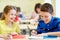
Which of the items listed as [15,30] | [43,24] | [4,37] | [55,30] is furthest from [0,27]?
[55,30]

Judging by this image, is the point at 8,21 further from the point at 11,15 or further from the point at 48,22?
the point at 48,22

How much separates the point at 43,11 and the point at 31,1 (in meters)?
3.83

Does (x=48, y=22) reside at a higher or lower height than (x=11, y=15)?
lower

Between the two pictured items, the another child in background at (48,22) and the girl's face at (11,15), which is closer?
the another child in background at (48,22)

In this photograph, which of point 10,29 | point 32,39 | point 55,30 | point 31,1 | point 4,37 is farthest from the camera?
point 31,1

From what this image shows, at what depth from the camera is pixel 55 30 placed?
7.04ft

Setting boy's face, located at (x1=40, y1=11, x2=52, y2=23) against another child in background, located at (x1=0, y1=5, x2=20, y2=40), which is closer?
boy's face, located at (x1=40, y1=11, x2=52, y2=23)

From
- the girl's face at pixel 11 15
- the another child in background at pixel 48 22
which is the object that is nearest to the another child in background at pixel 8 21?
the girl's face at pixel 11 15

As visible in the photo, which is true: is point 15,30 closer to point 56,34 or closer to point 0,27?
point 0,27

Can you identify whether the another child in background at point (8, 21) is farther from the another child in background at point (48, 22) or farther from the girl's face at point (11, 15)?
the another child in background at point (48, 22)

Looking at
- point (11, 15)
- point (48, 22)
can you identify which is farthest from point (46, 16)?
point (11, 15)

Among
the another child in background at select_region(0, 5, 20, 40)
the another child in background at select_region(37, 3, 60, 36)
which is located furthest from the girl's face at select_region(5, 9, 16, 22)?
the another child in background at select_region(37, 3, 60, 36)

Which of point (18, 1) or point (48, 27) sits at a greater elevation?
point (18, 1)

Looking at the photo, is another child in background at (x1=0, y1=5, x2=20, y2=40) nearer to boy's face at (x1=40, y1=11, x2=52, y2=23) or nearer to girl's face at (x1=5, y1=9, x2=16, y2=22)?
girl's face at (x1=5, y1=9, x2=16, y2=22)
